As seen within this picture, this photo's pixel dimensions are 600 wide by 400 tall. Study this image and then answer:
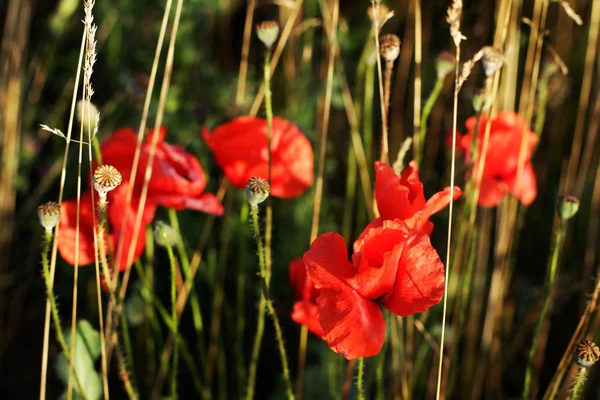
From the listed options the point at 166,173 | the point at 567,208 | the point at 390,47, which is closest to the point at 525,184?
the point at 567,208

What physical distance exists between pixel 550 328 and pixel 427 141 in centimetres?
66

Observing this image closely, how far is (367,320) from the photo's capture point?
0.85 metres

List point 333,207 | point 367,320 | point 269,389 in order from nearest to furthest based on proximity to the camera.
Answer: point 367,320, point 269,389, point 333,207

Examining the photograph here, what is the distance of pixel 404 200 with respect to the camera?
0.88 metres

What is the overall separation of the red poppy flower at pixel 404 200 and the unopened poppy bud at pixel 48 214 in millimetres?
399

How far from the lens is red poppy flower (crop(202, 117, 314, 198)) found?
1.17m

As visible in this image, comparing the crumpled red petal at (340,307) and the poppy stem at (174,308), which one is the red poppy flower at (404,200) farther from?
the poppy stem at (174,308)

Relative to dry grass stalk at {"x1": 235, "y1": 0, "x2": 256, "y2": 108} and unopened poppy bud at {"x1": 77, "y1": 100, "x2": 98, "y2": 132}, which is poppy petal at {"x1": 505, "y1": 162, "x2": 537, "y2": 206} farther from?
unopened poppy bud at {"x1": 77, "y1": 100, "x2": 98, "y2": 132}

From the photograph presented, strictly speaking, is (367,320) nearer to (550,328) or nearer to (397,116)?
(550,328)

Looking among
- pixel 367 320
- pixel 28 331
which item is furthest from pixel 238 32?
pixel 367 320

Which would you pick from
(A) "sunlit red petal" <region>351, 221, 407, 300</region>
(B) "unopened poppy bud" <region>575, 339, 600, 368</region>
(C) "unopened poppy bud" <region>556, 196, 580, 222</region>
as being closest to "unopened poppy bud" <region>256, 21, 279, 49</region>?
(A) "sunlit red petal" <region>351, 221, 407, 300</region>

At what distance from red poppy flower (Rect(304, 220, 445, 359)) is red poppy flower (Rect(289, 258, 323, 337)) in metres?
0.16

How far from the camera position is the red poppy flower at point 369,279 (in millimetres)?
824

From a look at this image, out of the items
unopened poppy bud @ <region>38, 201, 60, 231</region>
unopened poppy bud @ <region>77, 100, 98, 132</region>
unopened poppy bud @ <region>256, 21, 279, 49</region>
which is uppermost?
unopened poppy bud @ <region>256, 21, 279, 49</region>
